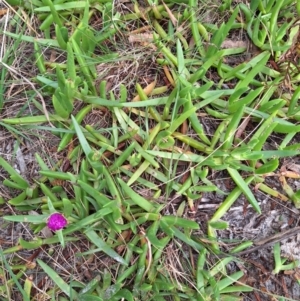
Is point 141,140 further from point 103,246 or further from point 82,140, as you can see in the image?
point 103,246

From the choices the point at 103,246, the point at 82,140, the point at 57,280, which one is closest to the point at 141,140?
the point at 82,140

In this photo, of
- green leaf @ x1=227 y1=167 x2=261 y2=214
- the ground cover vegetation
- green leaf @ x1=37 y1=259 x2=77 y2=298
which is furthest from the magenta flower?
green leaf @ x1=227 y1=167 x2=261 y2=214

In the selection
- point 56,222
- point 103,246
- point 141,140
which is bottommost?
point 103,246

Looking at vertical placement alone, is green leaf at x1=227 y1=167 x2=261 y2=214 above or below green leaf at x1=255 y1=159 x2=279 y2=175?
below

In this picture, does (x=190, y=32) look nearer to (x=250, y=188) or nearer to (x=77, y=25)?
(x=77, y=25)

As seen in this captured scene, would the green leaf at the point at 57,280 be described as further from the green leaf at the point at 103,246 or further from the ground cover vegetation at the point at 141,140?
the green leaf at the point at 103,246

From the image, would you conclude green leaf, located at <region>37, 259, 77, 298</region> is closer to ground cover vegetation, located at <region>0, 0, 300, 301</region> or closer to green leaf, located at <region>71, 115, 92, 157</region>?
ground cover vegetation, located at <region>0, 0, 300, 301</region>

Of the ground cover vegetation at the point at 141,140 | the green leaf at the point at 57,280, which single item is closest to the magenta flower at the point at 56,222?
the ground cover vegetation at the point at 141,140
